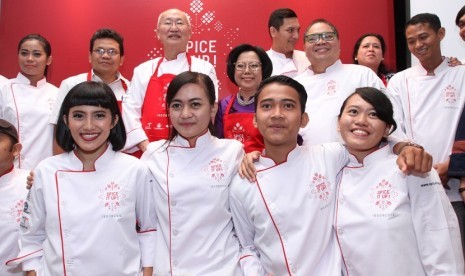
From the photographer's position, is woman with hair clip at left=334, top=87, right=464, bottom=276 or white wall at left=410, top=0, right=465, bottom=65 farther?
white wall at left=410, top=0, right=465, bottom=65

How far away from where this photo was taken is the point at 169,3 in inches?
149

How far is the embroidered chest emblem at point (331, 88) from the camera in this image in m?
2.47

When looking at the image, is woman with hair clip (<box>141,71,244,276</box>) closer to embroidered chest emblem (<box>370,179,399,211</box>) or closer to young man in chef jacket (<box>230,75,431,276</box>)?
young man in chef jacket (<box>230,75,431,276</box>)

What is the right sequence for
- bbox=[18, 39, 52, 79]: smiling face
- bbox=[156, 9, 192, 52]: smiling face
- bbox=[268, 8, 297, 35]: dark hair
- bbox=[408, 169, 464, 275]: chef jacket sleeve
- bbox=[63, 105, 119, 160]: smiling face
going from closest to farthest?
bbox=[408, 169, 464, 275]: chef jacket sleeve
bbox=[63, 105, 119, 160]: smiling face
bbox=[156, 9, 192, 52]: smiling face
bbox=[18, 39, 52, 79]: smiling face
bbox=[268, 8, 297, 35]: dark hair

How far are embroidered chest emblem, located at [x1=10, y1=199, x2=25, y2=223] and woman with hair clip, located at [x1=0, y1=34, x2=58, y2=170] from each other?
900 mm

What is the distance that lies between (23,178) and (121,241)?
0.78 meters

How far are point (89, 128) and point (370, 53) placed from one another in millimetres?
2054

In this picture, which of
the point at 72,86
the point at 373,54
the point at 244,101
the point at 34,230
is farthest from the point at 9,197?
the point at 373,54

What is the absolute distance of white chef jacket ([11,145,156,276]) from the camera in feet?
5.67

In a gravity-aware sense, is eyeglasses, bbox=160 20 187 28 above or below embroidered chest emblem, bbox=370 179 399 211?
above

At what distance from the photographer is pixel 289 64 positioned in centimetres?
322

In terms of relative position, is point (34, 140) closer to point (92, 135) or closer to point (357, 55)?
point (92, 135)

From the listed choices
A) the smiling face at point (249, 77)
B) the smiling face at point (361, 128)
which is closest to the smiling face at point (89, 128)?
the smiling face at point (249, 77)

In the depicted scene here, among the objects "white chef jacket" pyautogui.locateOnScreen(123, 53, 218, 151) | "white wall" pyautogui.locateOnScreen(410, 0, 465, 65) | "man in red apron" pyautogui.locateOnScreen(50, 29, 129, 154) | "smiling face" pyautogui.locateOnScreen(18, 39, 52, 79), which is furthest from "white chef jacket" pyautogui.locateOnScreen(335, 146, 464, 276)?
"smiling face" pyautogui.locateOnScreen(18, 39, 52, 79)
